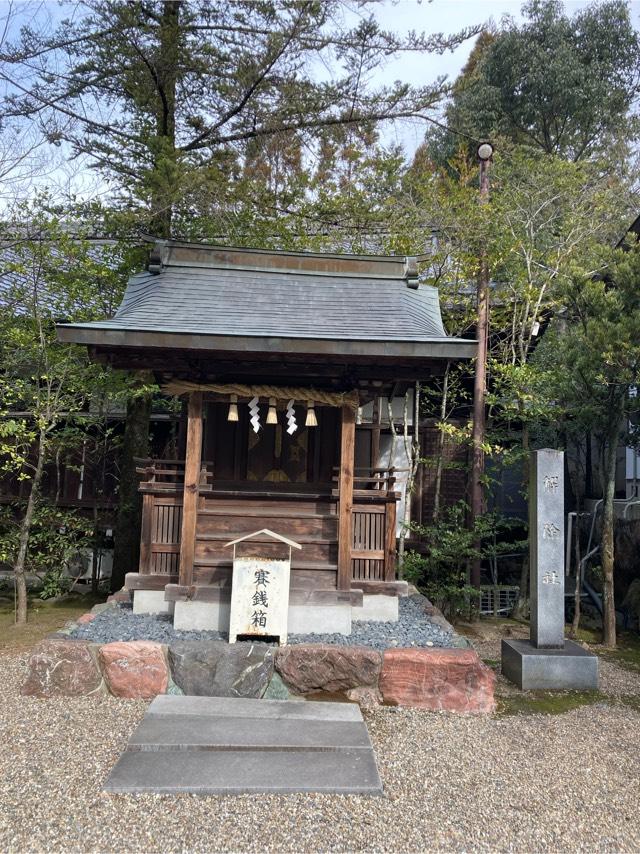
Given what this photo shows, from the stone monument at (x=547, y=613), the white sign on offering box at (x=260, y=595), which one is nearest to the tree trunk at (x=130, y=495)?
the white sign on offering box at (x=260, y=595)

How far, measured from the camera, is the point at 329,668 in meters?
5.38

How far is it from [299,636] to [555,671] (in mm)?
2713

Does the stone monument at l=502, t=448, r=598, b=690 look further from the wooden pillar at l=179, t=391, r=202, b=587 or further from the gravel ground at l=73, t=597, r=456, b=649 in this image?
the wooden pillar at l=179, t=391, r=202, b=587

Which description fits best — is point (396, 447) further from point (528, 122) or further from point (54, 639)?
point (528, 122)

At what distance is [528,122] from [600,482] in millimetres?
15513

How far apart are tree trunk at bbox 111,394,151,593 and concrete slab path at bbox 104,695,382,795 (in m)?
4.47

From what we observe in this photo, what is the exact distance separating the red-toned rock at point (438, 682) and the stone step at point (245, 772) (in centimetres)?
110

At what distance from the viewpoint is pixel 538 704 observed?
18.6 feet

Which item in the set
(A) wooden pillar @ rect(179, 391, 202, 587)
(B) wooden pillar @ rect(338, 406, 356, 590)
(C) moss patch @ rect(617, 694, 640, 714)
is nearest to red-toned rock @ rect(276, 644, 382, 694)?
(B) wooden pillar @ rect(338, 406, 356, 590)

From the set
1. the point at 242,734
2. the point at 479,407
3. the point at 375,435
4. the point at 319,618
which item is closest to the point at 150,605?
the point at 319,618

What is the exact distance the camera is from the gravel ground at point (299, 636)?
5777mm

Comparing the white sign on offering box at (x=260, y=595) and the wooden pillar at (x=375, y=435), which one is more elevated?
the wooden pillar at (x=375, y=435)

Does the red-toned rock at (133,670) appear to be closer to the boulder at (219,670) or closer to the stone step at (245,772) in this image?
the boulder at (219,670)

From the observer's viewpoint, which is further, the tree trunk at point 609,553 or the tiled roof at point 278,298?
the tree trunk at point 609,553
